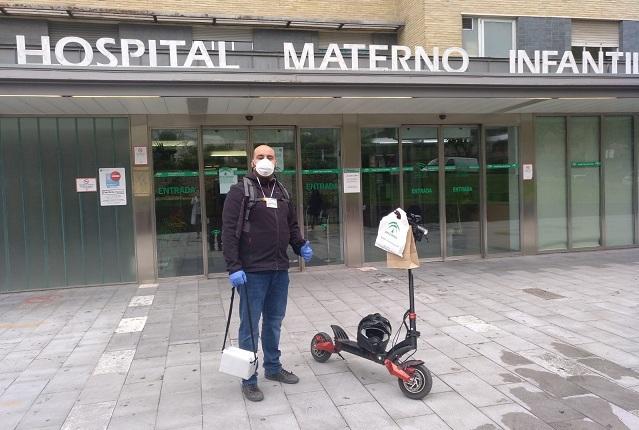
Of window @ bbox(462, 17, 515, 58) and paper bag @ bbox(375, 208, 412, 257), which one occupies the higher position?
window @ bbox(462, 17, 515, 58)

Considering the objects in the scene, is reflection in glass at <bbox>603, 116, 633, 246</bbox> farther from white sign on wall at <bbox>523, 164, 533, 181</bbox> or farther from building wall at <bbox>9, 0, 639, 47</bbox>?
building wall at <bbox>9, 0, 639, 47</bbox>

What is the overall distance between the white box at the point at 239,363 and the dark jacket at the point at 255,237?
2.12 feet

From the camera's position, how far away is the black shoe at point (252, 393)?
411cm

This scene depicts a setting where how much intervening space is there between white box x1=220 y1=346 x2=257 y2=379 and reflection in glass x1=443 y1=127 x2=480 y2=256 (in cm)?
750

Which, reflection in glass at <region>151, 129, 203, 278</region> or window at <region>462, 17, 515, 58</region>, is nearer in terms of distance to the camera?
reflection in glass at <region>151, 129, 203, 278</region>

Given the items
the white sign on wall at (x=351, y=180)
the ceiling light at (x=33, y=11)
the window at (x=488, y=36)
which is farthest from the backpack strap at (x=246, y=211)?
the window at (x=488, y=36)

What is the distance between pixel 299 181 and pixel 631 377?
6529mm

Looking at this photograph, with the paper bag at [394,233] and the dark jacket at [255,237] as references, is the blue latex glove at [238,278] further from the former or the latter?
the paper bag at [394,233]

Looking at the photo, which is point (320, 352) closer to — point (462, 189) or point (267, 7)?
point (462, 189)

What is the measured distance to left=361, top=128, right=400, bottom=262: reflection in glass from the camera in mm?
10273

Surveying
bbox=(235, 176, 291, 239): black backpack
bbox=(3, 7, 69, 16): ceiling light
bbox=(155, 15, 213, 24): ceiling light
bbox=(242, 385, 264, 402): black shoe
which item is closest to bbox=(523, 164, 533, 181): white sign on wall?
bbox=(155, 15, 213, 24): ceiling light

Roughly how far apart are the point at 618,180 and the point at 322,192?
693cm

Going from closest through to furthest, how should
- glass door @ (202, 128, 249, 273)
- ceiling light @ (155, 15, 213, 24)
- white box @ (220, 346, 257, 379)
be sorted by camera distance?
1. white box @ (220, 346, 257, 379)
2. glass door @ (202, 128, 249, 273)
3. ceiling light @ (155, 15, 213, 24)

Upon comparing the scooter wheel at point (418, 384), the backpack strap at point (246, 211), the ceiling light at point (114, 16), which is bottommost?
the scooter wheel at point (418, 384)
